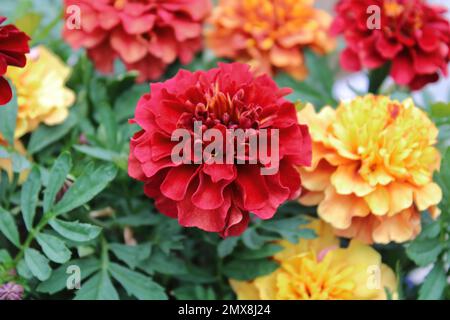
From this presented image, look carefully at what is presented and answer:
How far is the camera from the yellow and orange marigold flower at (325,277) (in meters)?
0.67

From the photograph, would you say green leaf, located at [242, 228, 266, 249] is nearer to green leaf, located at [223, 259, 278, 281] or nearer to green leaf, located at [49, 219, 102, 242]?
green leaf, located at [223, 259, 278, 281]

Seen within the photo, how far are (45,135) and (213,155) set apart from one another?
261 mm

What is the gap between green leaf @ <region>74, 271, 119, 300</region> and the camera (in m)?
0.65

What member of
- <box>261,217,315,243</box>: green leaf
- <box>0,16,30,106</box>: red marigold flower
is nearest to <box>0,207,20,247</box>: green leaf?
<box>0,16,30,106</box>: red marigold flower

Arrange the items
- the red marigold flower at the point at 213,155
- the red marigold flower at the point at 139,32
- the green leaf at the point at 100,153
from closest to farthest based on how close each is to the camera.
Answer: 1. the red marigold flower at the point at 213,155
2. the green leaf at the point at 100,153
3. the red marigold flower at the point at 139,32

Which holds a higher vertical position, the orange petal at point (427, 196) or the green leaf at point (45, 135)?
the green leaf at point (45, 135)

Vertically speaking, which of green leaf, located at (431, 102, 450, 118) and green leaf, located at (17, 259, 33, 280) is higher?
green leaf, located at (431, 102, 450, 118)

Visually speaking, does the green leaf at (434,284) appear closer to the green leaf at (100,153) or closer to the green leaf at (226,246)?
the green leaf at (226,246)

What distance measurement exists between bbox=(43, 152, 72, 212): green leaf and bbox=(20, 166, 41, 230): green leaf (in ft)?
0.04

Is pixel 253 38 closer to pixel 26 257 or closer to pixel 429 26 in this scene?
pixel 429 26

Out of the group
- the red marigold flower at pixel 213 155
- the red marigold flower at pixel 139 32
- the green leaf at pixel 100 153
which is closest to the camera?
the red marigold flower at pixel 213 155

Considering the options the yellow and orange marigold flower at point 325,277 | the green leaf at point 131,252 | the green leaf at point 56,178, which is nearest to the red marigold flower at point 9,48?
the green leaf at point 56,178

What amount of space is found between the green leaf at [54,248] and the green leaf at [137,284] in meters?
0.08
